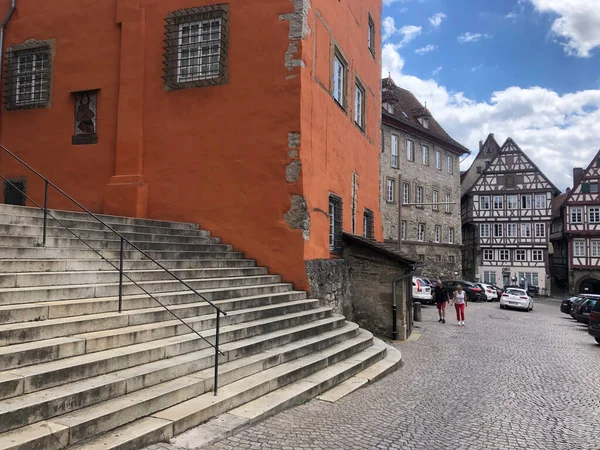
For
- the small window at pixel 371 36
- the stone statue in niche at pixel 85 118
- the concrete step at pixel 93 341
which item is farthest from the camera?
the small window at pixel 371 36

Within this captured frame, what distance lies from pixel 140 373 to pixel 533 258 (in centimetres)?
4709

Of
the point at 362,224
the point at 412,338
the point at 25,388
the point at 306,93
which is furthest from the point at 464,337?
the point at 25,388

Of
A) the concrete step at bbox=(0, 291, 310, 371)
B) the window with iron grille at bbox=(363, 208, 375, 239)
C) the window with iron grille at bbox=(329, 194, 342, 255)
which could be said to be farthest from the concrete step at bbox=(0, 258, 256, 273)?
the window with iron grille at bbox=(363, 208, 375, 239)

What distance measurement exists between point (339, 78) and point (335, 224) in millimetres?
4437

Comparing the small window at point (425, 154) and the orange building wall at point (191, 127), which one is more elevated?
the small window at point (425, 154)

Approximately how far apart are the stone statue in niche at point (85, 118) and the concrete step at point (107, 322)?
25.0 ft

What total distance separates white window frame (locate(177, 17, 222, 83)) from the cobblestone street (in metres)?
8.30

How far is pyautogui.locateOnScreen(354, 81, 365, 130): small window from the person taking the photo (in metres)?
16.9

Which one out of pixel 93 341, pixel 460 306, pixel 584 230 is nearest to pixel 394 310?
pixel 460 306

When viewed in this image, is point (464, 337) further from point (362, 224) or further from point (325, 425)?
point (325, 425)

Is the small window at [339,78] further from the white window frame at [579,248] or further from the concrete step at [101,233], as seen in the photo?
the white window frame at [579,248]

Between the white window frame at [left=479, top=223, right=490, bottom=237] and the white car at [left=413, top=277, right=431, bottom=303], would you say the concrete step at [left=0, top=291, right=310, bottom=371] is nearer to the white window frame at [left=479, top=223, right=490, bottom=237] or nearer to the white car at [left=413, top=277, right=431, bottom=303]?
the white car at [left=413, top=277, right=431, bottom=303]

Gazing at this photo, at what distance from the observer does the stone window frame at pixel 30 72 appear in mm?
13703

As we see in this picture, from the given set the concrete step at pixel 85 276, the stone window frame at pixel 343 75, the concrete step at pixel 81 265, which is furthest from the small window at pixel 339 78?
the concrete step at pixel 85 276
